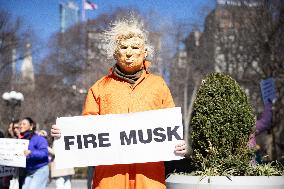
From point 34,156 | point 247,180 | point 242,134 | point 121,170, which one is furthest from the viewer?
point 34,156

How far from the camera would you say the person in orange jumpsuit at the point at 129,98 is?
3998 mm

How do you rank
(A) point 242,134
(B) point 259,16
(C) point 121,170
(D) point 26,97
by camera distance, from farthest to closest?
(D) point 26,97, (B) point 259,16, (A) point 242,134, (C) point 121,170

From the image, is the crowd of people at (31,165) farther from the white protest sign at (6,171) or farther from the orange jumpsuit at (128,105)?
the orange jumpsuit at (128,105)

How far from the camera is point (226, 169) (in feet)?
15.7

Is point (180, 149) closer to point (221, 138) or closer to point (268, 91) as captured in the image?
point (221, 138)

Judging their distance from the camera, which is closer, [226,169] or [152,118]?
[152,118]

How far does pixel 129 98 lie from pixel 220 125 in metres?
1.32

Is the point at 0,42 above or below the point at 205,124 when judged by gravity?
above

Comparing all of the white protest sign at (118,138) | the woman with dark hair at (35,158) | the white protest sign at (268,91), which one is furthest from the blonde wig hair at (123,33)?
the white protest sign at (268,91)

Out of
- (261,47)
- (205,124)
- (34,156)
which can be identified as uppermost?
(261,47)

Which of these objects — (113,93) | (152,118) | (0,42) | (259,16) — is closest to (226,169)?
(152,118)

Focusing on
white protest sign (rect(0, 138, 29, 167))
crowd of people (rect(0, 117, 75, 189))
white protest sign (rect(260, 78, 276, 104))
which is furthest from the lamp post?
white protest sign (rect(0, 138, 29, 167))

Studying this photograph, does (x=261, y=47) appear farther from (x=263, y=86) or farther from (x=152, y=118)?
(x=152, y=118)

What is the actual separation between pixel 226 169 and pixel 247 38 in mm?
15258
